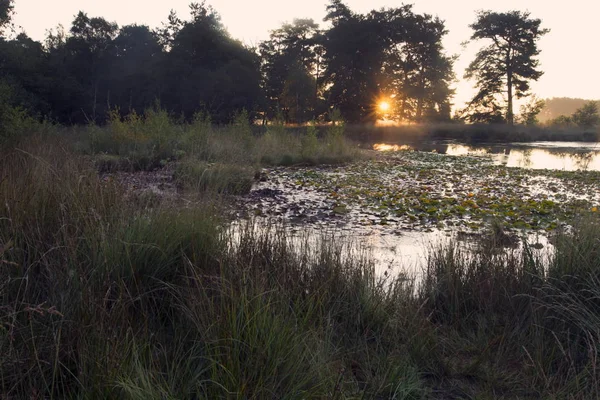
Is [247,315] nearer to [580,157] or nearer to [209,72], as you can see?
[580,157]

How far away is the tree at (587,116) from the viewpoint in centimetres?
3444

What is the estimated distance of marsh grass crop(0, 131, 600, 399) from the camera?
1923mm

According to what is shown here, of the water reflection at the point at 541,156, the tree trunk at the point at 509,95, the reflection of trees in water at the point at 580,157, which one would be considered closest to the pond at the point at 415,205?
the reflection of trees in water at the point at 580,157

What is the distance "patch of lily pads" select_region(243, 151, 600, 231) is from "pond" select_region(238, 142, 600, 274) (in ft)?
0.05

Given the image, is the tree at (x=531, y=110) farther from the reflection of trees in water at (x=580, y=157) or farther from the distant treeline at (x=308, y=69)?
the reflection of trees in water at (x=580, y=157)

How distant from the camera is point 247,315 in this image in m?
2.03

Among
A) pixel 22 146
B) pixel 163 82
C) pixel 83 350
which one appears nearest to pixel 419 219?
pixel 83 350

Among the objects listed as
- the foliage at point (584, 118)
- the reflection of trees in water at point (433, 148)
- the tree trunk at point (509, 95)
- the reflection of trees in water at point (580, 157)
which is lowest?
the reflection of trees in water at point (580, 157)

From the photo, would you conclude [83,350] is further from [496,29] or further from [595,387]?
[496,29]

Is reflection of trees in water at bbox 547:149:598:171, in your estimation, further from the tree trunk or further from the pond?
the tree trunk

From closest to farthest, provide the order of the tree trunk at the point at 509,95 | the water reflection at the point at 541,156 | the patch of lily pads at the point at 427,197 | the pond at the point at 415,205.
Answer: the pond at the point at 415,205
the patch of lily pads at the point at 427,197
the water reflection at the point at 541,156
the tree trunk at the point at 509,95

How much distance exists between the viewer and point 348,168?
13172 millimetres

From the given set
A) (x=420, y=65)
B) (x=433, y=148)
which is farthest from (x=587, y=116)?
(x=433, y=148)

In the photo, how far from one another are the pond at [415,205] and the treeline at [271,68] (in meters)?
24.4
